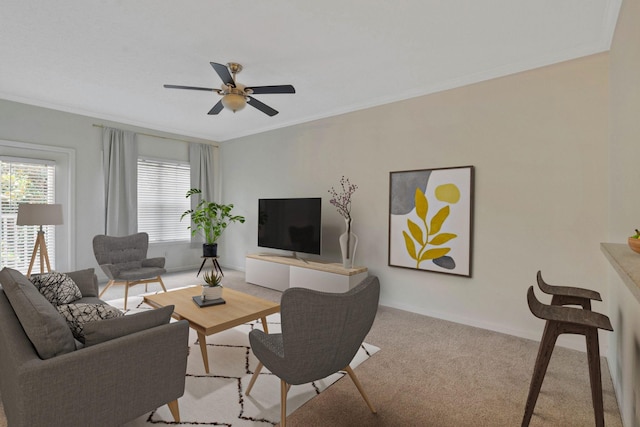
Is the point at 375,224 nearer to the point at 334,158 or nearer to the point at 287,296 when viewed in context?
the point at 334,158

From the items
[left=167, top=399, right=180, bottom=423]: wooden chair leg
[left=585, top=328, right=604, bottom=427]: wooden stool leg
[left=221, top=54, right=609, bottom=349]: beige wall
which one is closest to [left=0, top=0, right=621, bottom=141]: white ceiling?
[left=221, top=54, right=609, bottom=349]: beige wall

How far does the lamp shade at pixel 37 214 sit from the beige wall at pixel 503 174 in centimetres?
360

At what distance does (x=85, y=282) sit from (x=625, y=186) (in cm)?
445

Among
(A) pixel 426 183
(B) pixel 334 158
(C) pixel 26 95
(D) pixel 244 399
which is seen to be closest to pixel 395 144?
(A) pixel 426 183

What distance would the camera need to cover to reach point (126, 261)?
4527 mm

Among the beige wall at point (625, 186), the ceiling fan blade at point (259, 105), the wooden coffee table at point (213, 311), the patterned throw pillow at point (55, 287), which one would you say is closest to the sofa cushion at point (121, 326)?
the wooden coffee table at point (213, 311)

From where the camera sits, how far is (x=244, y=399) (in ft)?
7.15

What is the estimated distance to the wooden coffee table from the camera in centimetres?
250

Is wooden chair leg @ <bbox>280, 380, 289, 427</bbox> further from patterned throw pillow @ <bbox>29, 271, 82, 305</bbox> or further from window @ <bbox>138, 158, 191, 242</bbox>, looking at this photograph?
window @ <bbox>138, 158, 191, 242</bbox>

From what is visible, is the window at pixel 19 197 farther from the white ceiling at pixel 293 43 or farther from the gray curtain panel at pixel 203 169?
the gray curtain panel at pixel 203 169

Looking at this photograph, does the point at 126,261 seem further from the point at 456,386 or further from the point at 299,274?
the point at 456,386

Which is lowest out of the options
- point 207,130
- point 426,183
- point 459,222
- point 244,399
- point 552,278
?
point 244,399

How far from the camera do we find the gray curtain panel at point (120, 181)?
5219 millimetres

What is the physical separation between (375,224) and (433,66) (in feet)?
6.50
